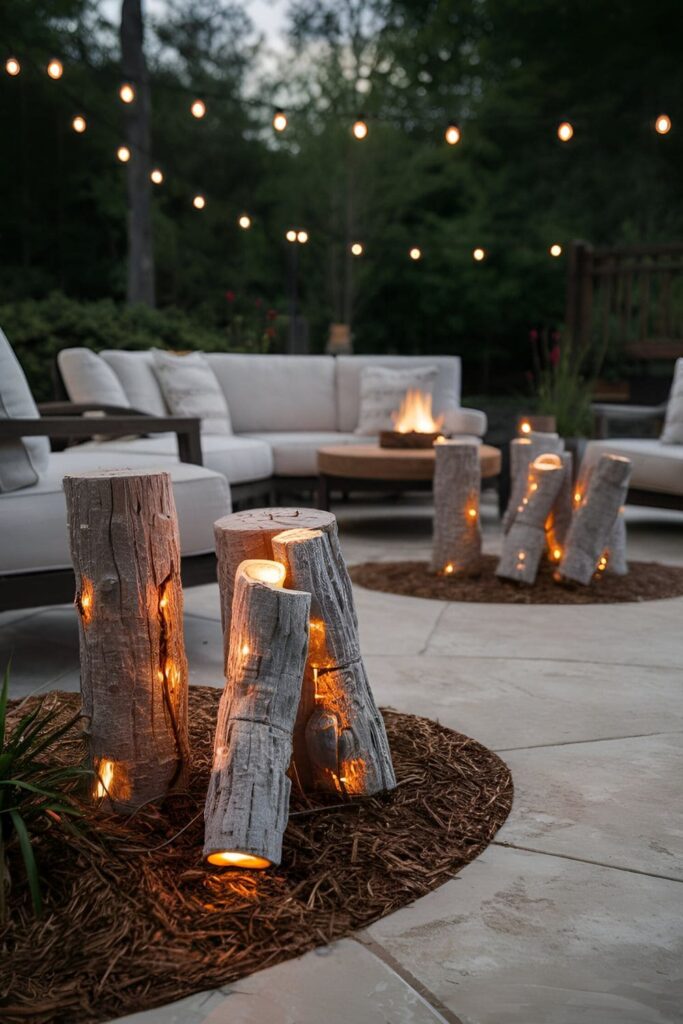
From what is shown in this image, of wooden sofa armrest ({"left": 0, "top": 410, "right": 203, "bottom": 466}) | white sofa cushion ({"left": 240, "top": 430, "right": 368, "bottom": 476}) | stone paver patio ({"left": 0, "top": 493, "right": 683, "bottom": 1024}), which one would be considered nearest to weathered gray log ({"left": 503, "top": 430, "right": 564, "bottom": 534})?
stone paver patio ({"left": 0, "top": 493, "right": 683, "bottom": 1024})

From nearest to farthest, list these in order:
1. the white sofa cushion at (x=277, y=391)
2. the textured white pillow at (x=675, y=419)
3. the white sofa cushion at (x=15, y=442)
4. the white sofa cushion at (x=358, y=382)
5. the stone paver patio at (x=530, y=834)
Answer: the stone paver patio at (x=530, y=834) → the white sofa cushion at (x=15, y=442) → the textured white pillow at (x=675, y=419) → the white sofa cushion at (x=277, y=391) → the white sofa cushion at (x=358, y=382)

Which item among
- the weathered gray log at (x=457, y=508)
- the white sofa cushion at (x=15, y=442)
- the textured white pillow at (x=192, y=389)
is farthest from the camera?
the textured white pillow at (x=192, y=389)

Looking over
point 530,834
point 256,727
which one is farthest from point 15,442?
point 530,834

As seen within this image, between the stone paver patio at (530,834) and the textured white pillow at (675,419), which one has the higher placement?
the textured white pillow at (675,419)

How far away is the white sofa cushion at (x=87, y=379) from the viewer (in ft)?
16.6

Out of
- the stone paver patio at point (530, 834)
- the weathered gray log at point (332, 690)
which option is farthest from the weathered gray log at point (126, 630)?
the stone paver patio at point (530, 834)

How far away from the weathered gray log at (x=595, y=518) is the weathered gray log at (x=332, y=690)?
2.22 metres

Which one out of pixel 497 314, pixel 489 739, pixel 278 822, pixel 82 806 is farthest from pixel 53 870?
pixel 497 314

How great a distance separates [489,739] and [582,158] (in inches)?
504

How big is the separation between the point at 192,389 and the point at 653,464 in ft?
8.35

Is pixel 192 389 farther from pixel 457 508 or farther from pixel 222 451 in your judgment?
pixel 457 508

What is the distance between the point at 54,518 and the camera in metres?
2.82

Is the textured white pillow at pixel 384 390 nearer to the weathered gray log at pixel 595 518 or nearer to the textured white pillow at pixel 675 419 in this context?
the textured white pillow at pixel 675 419

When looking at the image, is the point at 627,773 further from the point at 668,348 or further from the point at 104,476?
the point at 668,348
